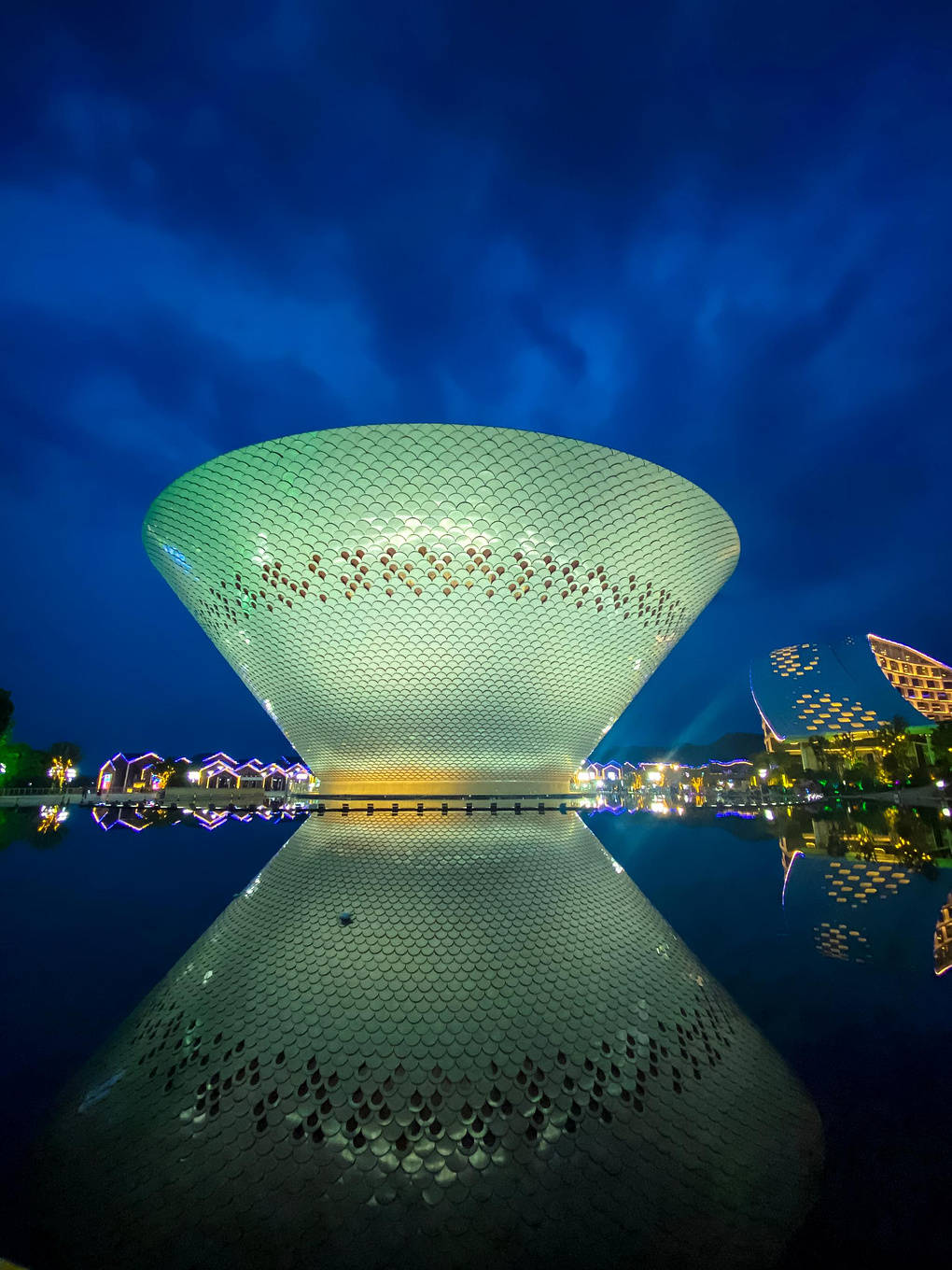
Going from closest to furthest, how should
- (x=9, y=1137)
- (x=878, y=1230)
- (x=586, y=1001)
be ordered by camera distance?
(x=878, y=1230), (x=9, y=1137), (x=586, y=1001)

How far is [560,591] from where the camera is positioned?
42.3 ft

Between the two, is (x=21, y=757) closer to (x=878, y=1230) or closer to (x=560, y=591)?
(x=560, y=591)

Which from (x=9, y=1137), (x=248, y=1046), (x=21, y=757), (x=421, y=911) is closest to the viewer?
(x=9, y=1137)

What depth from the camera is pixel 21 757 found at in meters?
29.4

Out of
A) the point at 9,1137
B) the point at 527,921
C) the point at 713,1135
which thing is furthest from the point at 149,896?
the point at 713,1135

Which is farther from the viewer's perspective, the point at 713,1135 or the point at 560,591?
the point at 560,591

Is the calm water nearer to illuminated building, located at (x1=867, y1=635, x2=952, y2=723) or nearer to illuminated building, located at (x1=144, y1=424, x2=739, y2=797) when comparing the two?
illuminated building, located at (x1=144, y1=424, x2=739, y2=797)

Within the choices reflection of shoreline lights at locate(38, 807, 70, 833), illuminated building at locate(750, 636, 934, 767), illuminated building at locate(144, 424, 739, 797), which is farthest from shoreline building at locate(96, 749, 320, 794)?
illuminated building at locate(750, 636, 934, 767)

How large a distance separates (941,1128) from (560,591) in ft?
36.8

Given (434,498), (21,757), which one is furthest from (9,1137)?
(21,757)

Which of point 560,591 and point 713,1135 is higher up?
point 560,591

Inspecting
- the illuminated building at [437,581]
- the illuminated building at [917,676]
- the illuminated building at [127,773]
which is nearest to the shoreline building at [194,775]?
the illuminated building at [127,773]

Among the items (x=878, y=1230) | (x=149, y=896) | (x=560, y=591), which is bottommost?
(x=878, y=1230)

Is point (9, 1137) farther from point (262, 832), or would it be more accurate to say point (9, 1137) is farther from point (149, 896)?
point (262, 832)
